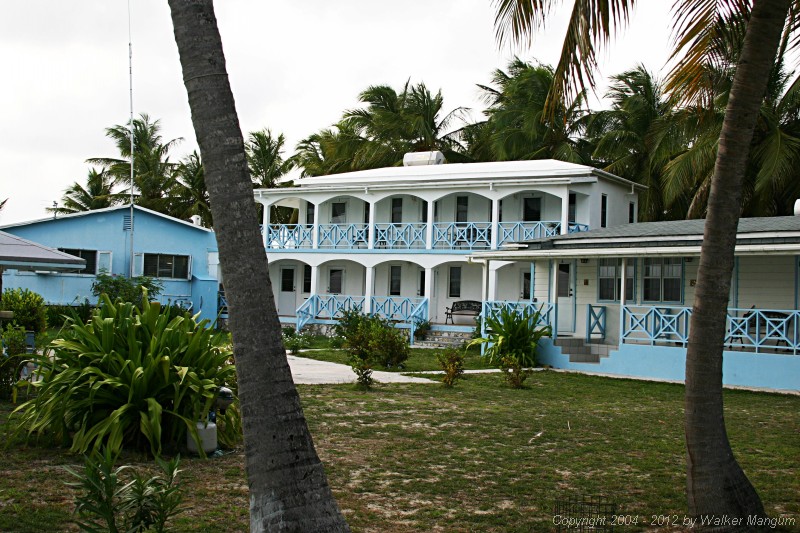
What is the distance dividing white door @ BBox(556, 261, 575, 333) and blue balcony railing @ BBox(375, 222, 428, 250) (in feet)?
20.3

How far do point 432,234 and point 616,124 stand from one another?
11.4 m

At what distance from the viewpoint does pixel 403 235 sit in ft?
99.9

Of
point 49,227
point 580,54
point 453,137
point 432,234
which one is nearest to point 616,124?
point 453,137

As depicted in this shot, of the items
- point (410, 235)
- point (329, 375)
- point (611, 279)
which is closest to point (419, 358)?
point (329, 375)

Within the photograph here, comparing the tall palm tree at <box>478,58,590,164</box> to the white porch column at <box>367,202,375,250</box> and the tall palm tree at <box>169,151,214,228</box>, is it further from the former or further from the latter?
the tall palm tree at <box>169,151,214,228</box>

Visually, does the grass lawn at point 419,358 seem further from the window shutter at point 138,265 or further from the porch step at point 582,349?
the window shutter at point 138,265

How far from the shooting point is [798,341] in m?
17.9

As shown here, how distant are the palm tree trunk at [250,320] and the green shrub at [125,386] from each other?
12.2 feet

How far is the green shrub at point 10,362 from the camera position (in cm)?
1130

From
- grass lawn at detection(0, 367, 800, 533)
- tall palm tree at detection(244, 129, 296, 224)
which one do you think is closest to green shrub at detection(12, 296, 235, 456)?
grass lawn at detection(0, 367, 800, 533)

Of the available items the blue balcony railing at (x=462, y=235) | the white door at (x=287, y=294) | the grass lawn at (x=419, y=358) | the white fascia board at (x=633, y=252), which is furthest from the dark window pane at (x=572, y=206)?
the white door at (x=287, y=294)

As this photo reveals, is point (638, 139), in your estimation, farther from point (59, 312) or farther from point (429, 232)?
point (59, 312)

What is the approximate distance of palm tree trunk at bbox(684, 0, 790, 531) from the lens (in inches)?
235

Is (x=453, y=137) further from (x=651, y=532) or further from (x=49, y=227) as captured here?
(x=651, y=532)
